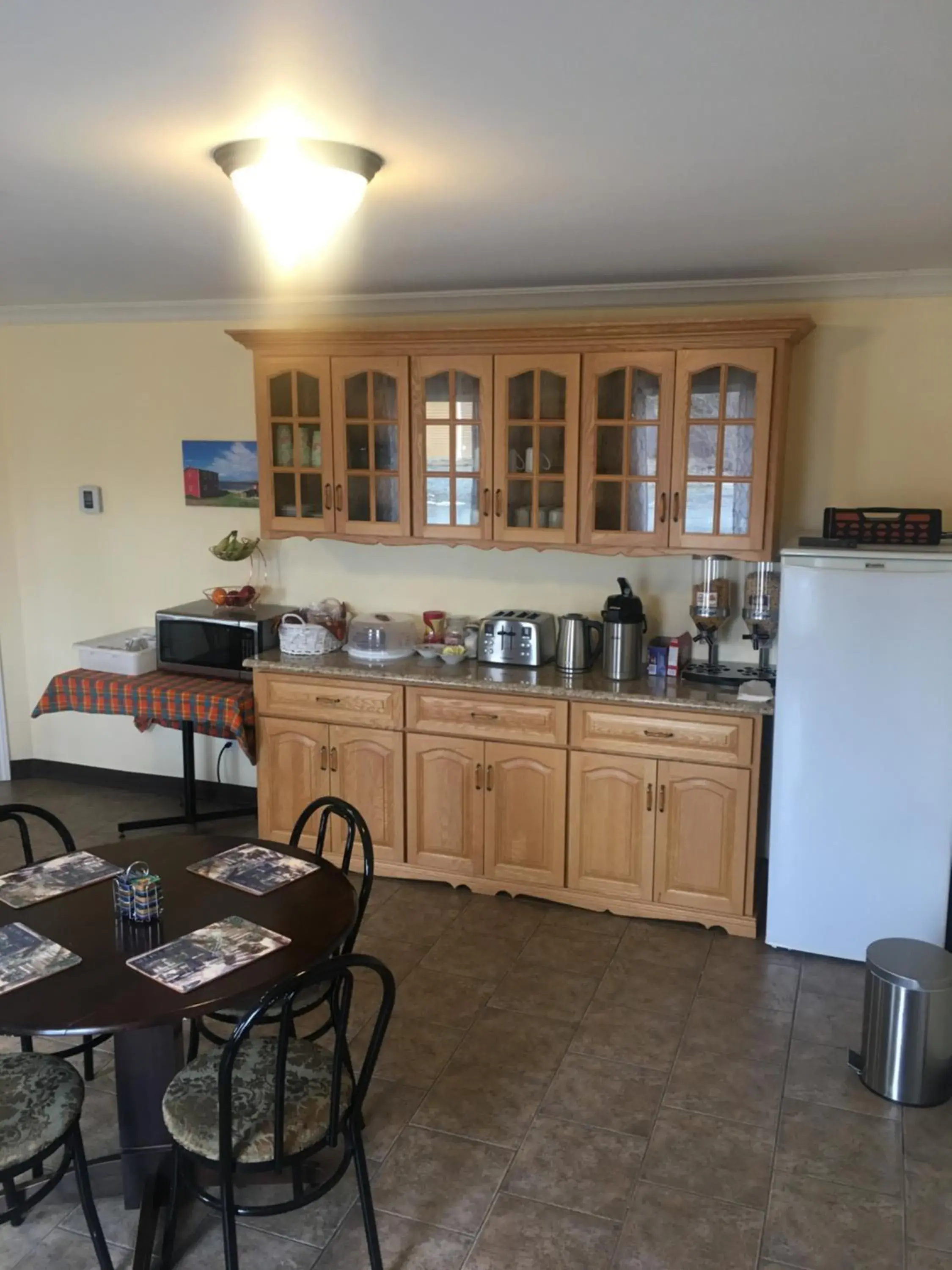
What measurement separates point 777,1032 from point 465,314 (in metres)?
2.96

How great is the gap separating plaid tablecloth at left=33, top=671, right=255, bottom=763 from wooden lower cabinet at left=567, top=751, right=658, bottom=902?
1403 mm

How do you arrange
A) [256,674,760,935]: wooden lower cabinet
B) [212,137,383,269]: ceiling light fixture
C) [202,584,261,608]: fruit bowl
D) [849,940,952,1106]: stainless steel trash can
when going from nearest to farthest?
[212,137,383,269]: ceiling light fixture → [849,940,952,1106]: stainless steel trash can → [256,674,760,935]: wooden lower cabinet → [202,584,261,608]: fruit bowl

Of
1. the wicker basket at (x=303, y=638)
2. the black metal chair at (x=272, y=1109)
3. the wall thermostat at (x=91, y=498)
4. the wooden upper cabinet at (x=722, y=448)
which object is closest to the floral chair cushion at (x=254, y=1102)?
the black metal chair at (x=272, y=1109)

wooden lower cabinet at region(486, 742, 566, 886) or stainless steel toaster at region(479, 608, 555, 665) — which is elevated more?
stainless steel toaster at region(479, 608, 555, 665)

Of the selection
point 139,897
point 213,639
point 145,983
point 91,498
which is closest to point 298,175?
point 139,897

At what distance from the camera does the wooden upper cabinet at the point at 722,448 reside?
358 cm

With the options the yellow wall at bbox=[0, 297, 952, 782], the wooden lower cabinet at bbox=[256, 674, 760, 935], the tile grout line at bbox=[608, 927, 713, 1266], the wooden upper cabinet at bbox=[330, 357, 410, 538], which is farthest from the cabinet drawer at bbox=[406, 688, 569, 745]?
the tile grout line at bbox=[608, 927, 713, 1266]

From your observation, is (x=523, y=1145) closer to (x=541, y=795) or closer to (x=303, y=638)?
(x=541, y=795)

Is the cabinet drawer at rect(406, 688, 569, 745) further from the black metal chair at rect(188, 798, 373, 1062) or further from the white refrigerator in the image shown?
the black metal chair at rect(188, 798, 373, 1062)

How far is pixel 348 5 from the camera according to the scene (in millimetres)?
1482

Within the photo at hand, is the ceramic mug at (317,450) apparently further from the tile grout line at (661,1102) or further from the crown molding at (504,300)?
the tile grout line at (661,1102)

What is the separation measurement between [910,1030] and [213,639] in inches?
121

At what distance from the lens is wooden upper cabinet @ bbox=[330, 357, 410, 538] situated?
159 inches

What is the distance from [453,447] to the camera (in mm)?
3996
